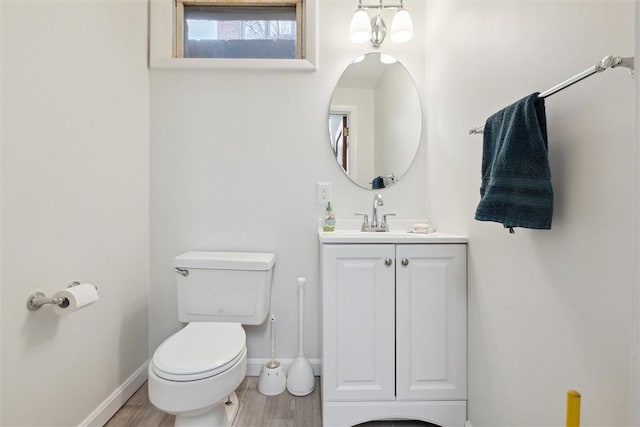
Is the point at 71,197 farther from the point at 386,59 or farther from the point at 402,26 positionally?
the point at 402,26

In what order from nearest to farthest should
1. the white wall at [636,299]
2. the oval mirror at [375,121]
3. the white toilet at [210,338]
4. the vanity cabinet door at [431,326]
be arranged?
the white wall at [636,299] → the white toilet at [210,338] → the vanity cabinet door at [431,326] → the oval mirror at [375,121]

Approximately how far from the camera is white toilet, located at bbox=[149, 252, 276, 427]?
3.70ft

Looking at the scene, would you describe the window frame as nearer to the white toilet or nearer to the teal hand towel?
the white toilet

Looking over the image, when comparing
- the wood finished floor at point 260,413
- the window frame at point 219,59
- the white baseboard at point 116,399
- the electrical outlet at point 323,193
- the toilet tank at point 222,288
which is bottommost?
the wood finished floor at point 260,413

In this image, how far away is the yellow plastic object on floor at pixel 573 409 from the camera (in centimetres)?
56

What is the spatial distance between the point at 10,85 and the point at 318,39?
57.4 inches

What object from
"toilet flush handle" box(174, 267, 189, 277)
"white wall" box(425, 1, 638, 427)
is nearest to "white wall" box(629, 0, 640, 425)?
"white wall" box(425, 1, 638, 427)

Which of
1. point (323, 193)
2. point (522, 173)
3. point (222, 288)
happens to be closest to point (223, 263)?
point (222, 288)

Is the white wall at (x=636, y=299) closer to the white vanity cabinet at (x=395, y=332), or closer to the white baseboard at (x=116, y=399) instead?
the white vanity cabinet at (x=395, y=332)

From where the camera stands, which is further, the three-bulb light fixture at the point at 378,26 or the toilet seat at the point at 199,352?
the three-bulb light fixture at the point at 378,26

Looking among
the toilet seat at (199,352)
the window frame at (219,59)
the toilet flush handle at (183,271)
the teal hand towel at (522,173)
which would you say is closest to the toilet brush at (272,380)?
the toilet seat at (199,352)

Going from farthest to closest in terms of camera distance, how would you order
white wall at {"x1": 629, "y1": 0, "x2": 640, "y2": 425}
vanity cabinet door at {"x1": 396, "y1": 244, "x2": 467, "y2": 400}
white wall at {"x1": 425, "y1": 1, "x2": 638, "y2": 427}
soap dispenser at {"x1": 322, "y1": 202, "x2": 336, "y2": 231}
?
1. soap dispenser at {"x1": 322, "y1": 202, "x2": 336, "y2": 231}
2. vanity cabinet door at {"x1": 396, "y1": 244, "x2": 467, "y2": 400}
3. white wall at {"x1": 425, "y1": 1, "x2": 638, "y2": 427}
4. white wall at {"x1": 629, "y1": 0, "x2": 640, "y2": 425}

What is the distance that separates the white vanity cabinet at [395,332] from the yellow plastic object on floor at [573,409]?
79 cm

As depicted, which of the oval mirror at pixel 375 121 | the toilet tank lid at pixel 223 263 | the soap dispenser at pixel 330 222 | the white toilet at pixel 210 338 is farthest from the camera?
the oval mirror at pixel 375 121
